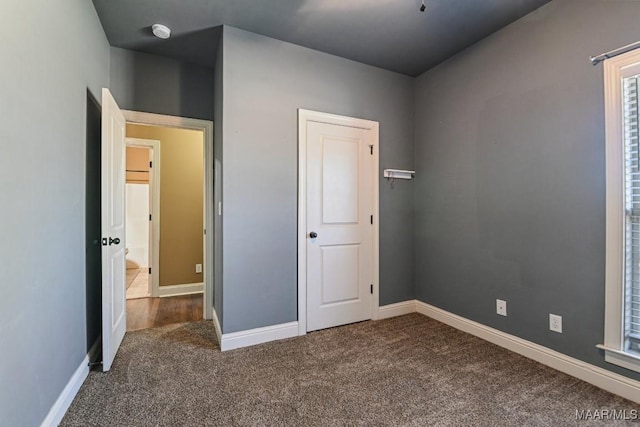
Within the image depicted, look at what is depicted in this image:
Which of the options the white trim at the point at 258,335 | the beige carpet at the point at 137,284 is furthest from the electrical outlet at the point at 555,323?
the beige carpet at the point at 137,284

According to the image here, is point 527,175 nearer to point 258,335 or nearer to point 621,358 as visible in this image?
point 621,358

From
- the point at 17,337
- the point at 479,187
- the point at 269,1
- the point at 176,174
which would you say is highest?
the point at 269,1

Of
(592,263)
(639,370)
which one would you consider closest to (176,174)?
(592,263)

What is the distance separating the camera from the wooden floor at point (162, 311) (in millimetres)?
3064

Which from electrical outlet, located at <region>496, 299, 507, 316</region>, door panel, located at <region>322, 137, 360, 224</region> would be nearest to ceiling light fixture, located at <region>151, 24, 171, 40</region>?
door panel, located at <region>322, 137, 360, 224</region>

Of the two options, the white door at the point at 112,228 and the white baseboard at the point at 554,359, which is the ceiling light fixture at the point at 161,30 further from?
the white baseboard at the point at 554,359

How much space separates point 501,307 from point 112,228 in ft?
10.4

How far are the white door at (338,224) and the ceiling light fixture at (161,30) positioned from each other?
1.37m

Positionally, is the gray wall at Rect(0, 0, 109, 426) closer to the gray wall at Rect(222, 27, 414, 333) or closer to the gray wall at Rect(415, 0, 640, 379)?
the gray wall at Rect(222, 27, 414, 333)

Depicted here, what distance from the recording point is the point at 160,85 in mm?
2959

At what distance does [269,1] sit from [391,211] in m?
2.17

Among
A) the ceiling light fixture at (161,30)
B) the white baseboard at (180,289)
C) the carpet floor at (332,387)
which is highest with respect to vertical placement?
the ceiling light fixture at (161,30)

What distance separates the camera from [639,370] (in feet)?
5.76

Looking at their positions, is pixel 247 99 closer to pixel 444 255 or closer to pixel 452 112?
pixel 452 112
